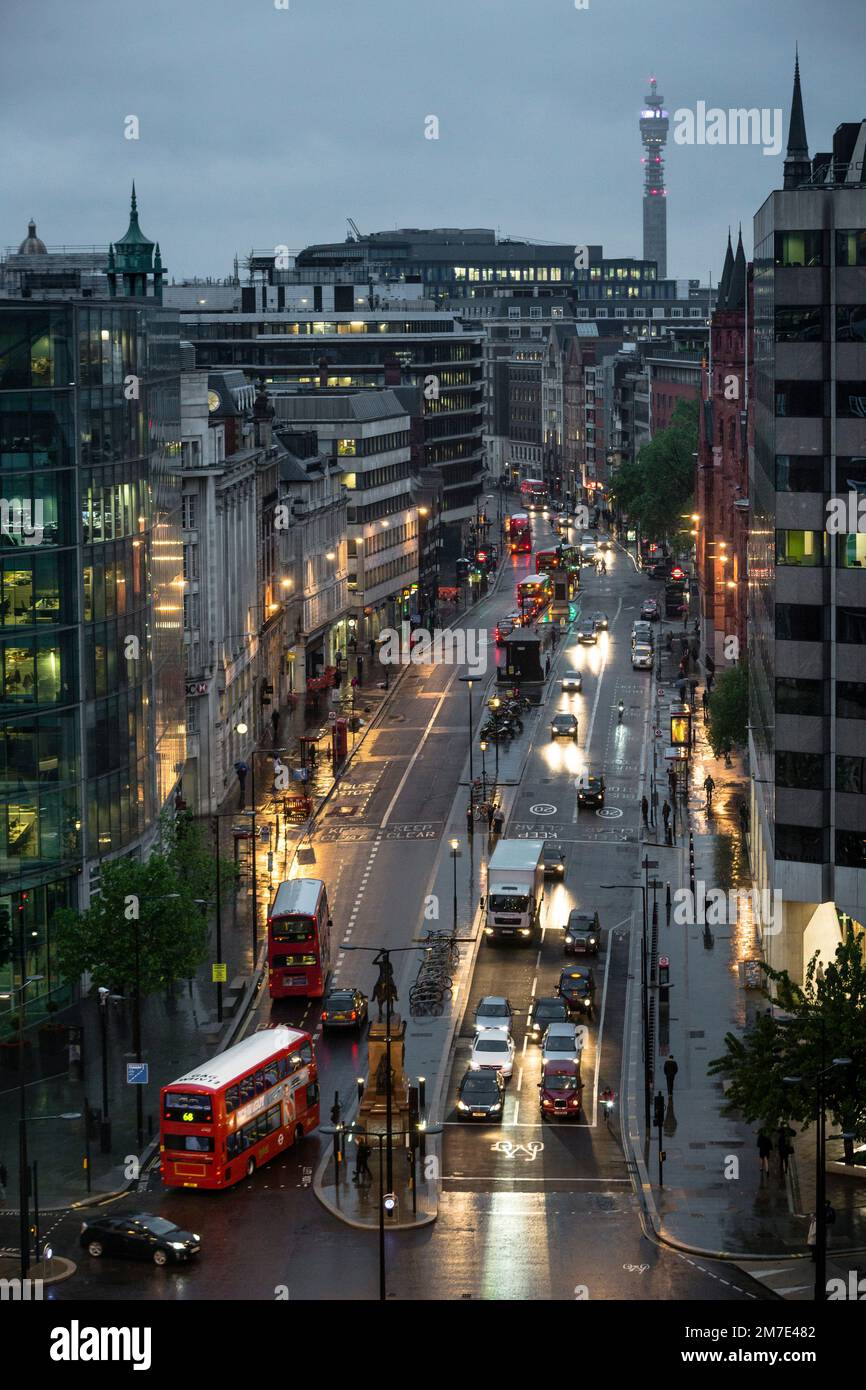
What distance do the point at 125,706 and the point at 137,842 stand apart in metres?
5.38

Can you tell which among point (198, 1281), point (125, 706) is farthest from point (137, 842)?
point (198, 1281)

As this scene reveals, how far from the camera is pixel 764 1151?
58.0 metres

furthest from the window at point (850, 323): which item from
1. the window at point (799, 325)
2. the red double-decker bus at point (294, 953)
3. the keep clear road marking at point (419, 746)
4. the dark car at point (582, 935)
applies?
the keep clear road marking at point (419, 746)

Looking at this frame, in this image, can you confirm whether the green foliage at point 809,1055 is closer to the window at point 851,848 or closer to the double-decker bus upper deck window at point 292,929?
the window at point 851,848

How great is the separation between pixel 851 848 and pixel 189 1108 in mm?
23728

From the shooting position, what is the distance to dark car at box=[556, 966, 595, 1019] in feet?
248

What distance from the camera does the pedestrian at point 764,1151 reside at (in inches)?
2275

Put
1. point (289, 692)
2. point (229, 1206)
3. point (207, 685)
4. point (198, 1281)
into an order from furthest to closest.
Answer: point (289, 692), point (207, 685), point (229, 1206), point (198, 1281)

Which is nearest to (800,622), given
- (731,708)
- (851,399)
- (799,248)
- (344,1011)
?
(851,399)

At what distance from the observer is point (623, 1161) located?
60.4 meters

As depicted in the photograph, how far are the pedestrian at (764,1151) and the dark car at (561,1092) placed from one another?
7.56 metres

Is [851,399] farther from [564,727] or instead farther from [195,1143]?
[564,727]

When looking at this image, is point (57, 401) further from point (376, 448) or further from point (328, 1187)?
point (376, 448)
